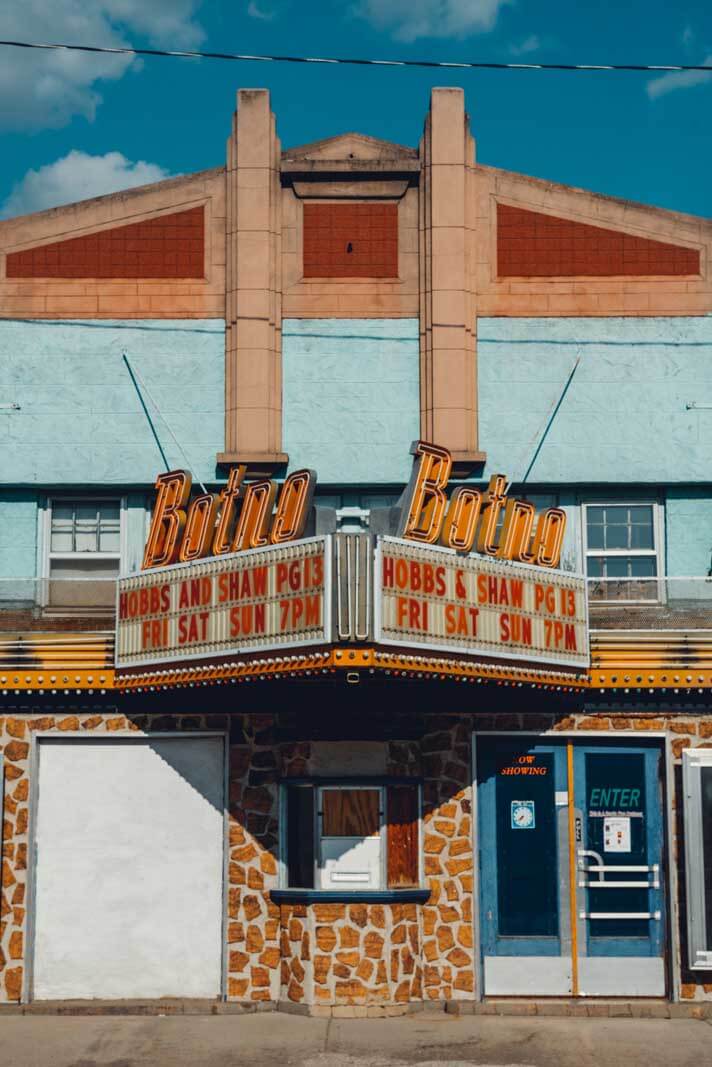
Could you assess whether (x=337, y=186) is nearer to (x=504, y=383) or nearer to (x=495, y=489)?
(x=504, y=383)

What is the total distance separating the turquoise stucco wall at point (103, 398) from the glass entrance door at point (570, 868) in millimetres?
7362

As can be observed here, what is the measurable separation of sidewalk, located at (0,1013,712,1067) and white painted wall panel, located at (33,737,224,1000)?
26.5 inches

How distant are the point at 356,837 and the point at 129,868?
3248 mm

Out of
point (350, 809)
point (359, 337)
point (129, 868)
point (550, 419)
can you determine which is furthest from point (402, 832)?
point (359, 337)

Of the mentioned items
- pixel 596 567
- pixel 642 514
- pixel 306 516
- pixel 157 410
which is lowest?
pixel 306 516

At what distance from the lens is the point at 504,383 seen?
2391 centimetres

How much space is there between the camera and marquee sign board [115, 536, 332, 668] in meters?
17.2

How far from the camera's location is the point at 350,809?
65.3 feet

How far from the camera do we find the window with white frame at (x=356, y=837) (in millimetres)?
19672

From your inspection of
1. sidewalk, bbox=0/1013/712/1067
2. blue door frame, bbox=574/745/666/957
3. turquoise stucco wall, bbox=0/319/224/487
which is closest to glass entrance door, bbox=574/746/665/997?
blue door frame, bbox=574/745/666/957

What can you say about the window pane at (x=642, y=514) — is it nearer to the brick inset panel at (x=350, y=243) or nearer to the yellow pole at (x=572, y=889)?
the yellow pole at (x=572, y=889)

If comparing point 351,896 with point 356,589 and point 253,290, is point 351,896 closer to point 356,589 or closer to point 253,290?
point 356,589

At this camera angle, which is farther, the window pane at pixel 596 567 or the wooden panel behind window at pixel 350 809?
the window pane at pixel 596 567

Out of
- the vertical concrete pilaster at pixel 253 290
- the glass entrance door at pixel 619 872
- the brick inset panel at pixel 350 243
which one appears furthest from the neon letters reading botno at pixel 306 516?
the brick inset panel at pixel 350 243
